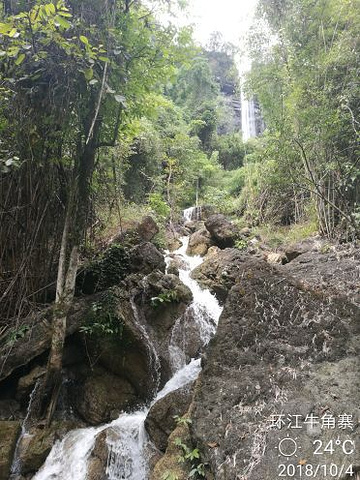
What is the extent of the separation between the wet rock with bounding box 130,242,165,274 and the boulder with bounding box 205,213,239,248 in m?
3.26

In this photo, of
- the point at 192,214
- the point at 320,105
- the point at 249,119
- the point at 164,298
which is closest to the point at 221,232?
the point at 192,214

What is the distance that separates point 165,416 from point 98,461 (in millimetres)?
860

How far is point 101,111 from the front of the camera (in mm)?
4594

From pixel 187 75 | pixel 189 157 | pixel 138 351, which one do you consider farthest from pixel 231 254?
pixel 187 75

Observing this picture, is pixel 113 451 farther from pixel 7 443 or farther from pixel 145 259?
pixel 145 259

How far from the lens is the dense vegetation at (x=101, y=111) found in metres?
4.06

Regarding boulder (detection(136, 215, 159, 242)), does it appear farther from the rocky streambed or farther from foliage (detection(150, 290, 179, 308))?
foliage (detection(150, 290, 179, 308))

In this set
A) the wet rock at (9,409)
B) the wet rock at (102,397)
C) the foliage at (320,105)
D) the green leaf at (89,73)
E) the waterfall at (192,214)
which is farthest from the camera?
the waterfall at (192,214)

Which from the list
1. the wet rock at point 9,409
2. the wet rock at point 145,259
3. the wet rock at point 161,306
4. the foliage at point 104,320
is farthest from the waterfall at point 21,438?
the wet rock at point 145,259

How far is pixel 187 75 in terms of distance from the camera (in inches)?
818

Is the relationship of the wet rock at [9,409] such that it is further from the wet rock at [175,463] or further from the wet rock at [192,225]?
the wet rock at [192,225]

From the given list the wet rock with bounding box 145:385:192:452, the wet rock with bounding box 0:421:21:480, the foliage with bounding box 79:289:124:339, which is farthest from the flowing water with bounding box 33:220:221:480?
the foliage with bounding box 79:289:124:339

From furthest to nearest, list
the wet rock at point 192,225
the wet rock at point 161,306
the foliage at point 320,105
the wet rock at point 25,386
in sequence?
the wet rock at point 192,225 → the foliage at point 320,105 → the wet rock at point 161,306 → the wet rock at point 25,386

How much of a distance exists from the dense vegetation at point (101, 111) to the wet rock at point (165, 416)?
1286mm
